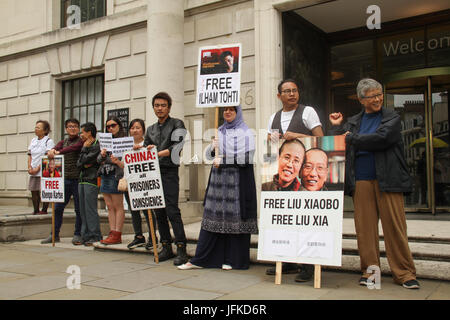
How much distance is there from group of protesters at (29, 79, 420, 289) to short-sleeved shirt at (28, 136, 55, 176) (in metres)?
2.14

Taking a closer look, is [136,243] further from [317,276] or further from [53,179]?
[317,276]

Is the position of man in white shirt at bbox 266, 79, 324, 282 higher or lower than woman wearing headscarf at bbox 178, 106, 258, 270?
higher

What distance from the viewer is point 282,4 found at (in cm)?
884

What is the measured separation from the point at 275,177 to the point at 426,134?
5.52m

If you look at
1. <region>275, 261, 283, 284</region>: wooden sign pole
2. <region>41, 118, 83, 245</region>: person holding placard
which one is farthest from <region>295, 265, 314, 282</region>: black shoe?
<region>41, 118, 83, 245</region>: person holding placard

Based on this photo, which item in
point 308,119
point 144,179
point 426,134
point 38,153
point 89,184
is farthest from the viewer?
point 38,153

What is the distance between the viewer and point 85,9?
41.4ft

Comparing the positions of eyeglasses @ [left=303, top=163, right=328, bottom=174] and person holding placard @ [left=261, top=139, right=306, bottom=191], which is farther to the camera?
person holding placard @ [left=261, top=139, right=306, bottom=191]

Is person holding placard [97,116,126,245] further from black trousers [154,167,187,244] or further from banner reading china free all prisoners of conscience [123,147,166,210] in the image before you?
black trousers [154,167,187,244]

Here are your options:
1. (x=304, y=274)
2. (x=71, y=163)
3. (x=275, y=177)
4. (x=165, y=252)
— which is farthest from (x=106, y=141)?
(x=304, y=274)

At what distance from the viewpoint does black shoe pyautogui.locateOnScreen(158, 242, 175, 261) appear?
6.19 meters
